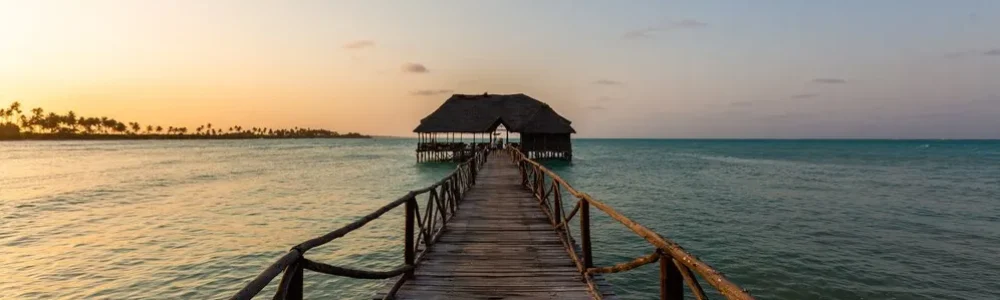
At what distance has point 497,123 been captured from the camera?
3931cm

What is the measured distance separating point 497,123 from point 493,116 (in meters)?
4.40

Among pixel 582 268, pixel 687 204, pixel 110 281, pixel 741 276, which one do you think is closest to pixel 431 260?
pixel 582 268

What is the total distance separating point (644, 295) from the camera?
308 inches

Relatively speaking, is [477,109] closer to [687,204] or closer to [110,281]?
[687,204]

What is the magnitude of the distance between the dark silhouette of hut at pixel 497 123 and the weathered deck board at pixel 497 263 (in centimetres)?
2956

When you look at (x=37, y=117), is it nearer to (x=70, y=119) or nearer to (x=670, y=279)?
(x=70, y=119)

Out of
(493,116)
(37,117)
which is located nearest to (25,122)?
(37,117)

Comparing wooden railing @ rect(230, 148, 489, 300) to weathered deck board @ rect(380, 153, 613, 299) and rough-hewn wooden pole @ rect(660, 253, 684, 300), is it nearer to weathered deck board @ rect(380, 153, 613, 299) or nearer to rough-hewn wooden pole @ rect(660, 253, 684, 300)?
weathered deck board @ rect(380, 153, 613, 299)

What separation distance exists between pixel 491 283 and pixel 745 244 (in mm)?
9246

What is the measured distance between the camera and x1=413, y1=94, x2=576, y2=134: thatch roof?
1600 inches

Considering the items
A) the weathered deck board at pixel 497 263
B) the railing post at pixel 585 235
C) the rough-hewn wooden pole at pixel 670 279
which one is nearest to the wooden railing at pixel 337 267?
the weathered deck board at pixel 497 263

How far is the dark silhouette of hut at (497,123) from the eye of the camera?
4050cm

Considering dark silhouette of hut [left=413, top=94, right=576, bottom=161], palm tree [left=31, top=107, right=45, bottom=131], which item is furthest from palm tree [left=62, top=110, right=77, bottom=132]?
dark silhouette of hut [left=413, top=94, right=576, bottom=161]

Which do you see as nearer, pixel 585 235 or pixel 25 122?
pixel 585 235
